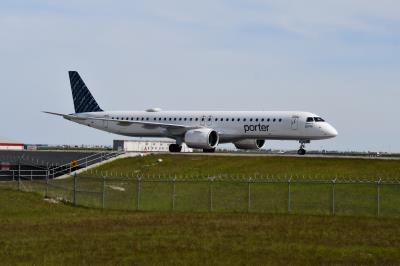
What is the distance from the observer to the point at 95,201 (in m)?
43.0

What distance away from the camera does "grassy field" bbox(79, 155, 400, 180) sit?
51.2m

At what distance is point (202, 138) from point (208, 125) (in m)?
3.13

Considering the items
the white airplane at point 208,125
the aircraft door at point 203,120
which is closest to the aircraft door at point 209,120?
the white airplane at point 208,125

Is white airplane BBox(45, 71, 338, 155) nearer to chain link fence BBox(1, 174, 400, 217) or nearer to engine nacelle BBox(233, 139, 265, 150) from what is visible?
engine nacelle BBox(233, 139, 265, 150)

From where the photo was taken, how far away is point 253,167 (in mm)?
56344

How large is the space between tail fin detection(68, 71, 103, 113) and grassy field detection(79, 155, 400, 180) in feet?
50.3

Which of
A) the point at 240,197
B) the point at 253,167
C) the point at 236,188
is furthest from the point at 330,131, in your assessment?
the point at 240,197

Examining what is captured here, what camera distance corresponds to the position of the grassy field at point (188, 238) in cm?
2042

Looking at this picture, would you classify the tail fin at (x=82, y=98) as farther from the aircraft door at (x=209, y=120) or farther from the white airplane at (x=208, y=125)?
the aircraft door at (x=209, y=120)

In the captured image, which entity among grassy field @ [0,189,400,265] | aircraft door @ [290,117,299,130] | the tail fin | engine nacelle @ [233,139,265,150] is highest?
the tail fin

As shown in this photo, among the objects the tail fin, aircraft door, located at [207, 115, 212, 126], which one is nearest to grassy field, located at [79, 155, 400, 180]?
aircraft door, located at [207, 115, 212, 126]

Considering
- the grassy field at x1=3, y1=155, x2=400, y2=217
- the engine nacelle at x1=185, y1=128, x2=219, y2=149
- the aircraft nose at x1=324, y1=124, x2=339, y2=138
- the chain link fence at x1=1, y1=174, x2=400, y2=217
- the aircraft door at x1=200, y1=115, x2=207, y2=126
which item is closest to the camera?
the chain link fence at x1=1, y1=174, x2=400, y2=217

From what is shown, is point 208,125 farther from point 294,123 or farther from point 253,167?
point 253,167

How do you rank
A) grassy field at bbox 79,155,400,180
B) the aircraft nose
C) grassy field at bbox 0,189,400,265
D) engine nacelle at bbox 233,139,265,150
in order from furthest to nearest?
engine nacelle at bbox 233,139,265,150 < the aircraft nose < grassy field at bbox 79,155,400,180 < grassy field at bbox 0,189,400,265
